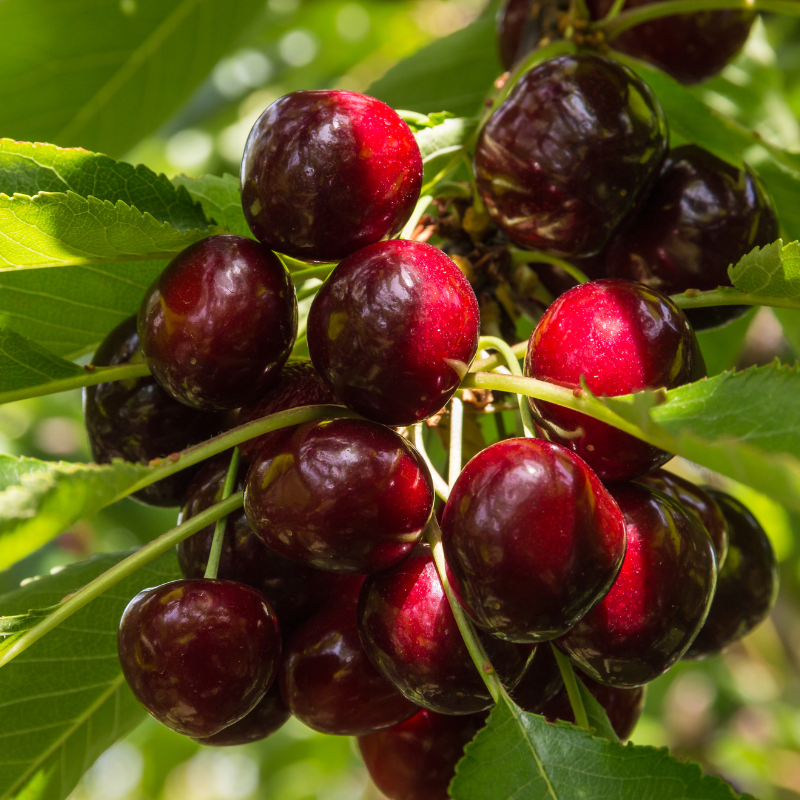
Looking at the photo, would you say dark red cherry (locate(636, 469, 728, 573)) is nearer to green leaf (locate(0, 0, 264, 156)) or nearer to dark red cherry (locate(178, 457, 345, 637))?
dark red cherry (locate(178, 457, 345, 637))

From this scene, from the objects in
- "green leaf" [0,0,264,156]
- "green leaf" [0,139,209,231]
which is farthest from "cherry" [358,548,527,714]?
"green leaf" [0,0,264,156]

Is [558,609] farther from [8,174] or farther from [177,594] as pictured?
[8,174]

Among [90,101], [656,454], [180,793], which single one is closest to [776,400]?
[656,454]

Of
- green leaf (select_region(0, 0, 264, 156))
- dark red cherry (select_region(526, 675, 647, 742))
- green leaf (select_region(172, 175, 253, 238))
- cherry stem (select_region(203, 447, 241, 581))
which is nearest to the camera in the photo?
cherry stem (select_region(203, 447, 241, 581))

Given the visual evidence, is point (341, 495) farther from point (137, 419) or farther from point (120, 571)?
point (137, 419)

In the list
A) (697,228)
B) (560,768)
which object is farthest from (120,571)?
(697,228)

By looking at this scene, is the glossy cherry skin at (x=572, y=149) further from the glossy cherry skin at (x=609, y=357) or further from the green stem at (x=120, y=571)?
the green stem at (x=120, y=571)
